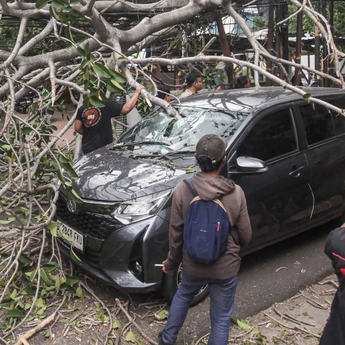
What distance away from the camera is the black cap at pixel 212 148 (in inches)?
102

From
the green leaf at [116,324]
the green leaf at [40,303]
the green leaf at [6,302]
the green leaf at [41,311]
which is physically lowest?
the green leaf at [116,324]

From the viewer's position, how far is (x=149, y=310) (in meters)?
3.53

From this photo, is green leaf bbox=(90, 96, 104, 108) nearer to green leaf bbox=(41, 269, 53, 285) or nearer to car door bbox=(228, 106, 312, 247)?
car door bbox=(228, 106, 312, 247)

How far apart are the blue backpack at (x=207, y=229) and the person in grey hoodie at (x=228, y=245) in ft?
0.17

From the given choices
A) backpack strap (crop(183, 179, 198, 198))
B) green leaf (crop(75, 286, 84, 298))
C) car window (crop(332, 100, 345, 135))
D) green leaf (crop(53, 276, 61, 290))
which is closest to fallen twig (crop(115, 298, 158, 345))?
green leaf (crop(75, 286, 84, 298))

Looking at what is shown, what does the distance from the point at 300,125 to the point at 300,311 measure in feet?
6.02

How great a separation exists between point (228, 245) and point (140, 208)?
2.96ft

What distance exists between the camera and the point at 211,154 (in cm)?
258

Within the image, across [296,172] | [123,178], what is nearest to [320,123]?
[296,172]

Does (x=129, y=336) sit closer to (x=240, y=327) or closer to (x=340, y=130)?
(x=240, y=327)

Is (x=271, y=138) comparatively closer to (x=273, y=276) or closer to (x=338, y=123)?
(x=338, y=123)

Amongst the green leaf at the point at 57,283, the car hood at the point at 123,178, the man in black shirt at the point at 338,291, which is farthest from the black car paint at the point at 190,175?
the man in black shirt at the point at 338,291

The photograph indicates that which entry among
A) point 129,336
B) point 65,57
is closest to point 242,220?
point 129,336

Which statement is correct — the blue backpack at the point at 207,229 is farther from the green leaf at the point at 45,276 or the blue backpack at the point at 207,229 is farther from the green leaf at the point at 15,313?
the green leaf at the point at 15,313
